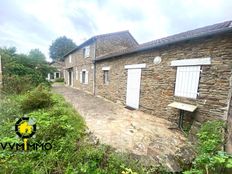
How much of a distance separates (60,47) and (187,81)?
145 ft

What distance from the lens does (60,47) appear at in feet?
136

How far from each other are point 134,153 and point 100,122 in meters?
2.11

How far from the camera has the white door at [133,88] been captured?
22.1 ft

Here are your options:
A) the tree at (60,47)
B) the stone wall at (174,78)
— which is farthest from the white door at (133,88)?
the tree at (60,47)

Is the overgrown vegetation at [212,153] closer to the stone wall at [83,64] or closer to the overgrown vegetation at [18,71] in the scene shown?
the overgrown vegetation at [18,71]

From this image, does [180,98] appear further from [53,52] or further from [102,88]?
[53,52]

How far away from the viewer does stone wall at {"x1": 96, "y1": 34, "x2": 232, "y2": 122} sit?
3.70 m

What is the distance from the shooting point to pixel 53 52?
1654 inches

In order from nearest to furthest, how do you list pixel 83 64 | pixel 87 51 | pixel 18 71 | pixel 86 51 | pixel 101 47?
pixel 18 71 < pixel 101 47 < pixel 87 51 < pixel 86 51 < pixel 83 64

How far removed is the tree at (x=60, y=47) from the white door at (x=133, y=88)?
39.1 meters

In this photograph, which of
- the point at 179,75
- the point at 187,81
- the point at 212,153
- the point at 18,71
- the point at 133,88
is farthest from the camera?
the point at 18,71

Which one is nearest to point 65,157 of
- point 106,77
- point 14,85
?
point 14,85

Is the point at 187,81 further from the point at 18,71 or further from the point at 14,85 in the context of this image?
the point at 18,71

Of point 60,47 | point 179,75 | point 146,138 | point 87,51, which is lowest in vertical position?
point 146,138
